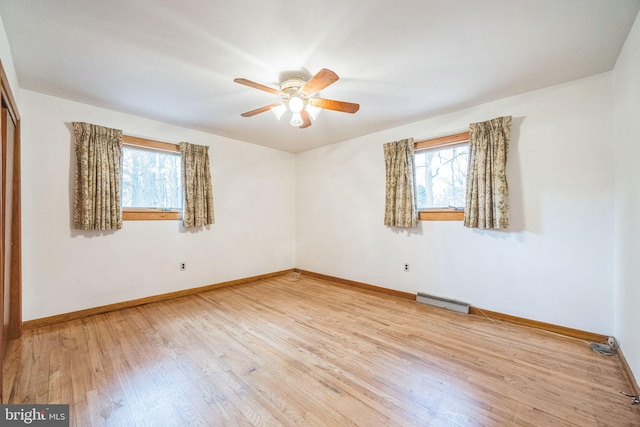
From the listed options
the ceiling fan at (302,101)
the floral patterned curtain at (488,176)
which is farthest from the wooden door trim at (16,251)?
the floral patterned curtain at (488,176)

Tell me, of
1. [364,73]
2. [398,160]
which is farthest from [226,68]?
[398,160]

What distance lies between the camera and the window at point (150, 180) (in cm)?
338

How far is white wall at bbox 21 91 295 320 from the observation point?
2723 mm

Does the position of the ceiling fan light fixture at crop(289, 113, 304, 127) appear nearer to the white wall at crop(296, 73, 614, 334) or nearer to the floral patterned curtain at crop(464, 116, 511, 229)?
the white wall at crop(296, 73, 614, 334)

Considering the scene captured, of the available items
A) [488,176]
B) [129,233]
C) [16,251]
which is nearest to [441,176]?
[488,176]

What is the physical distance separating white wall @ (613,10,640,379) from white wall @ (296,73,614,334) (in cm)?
13

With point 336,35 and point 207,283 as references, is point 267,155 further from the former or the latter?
point 336,35

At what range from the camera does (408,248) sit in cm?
371

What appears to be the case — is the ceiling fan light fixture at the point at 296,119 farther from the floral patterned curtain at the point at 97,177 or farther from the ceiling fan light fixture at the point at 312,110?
the floral patterned curtain at the point at 97,177

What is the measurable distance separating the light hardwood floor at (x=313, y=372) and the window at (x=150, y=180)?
52.6 inches

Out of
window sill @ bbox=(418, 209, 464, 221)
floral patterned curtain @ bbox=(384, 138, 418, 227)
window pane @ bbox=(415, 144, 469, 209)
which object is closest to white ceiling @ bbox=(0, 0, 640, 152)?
window pane @ bbox=(415, 144, 469, 209)

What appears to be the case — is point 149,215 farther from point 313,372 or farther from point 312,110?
point 313,372

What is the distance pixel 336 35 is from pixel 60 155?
328 cm

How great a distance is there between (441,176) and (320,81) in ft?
7.52
